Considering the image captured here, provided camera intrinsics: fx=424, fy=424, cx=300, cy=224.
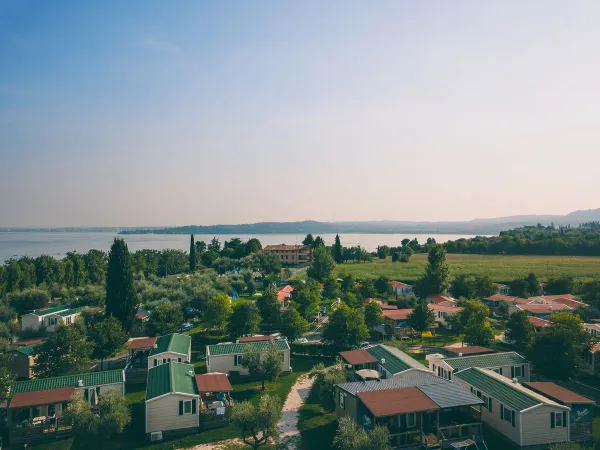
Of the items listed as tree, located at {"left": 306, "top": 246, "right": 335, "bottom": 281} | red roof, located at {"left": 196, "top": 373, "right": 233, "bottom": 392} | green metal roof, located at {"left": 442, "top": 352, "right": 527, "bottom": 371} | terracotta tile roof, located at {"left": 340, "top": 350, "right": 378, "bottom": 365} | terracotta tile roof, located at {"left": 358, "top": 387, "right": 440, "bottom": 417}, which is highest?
tree, located at {"left": 306, "top": 246, "right": 335, "bottom": 281}

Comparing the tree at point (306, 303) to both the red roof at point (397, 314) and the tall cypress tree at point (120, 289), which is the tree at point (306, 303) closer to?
the red roof at point (397, 314)

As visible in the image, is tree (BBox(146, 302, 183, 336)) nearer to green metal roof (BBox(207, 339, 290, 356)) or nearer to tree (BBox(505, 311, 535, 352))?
green metal roof (BBox(207, 339, 290, 356))

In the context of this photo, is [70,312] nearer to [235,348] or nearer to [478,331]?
[235,348]

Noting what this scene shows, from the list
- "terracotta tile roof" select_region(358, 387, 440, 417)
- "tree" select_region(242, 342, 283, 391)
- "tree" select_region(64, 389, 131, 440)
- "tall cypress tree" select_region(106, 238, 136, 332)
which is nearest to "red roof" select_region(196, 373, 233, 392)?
"tree" select_region(242, 342, 283, 391)

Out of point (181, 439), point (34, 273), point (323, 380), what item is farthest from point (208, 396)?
point (34, 273)

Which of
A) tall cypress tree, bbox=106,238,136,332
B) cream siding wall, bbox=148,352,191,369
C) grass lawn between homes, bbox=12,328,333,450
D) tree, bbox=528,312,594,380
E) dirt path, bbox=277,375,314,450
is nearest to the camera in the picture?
dirt path, bbox=277,375,314,450

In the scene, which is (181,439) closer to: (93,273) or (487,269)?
(93,273)

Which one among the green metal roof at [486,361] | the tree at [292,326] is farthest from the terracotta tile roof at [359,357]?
the tree at [292,326]
